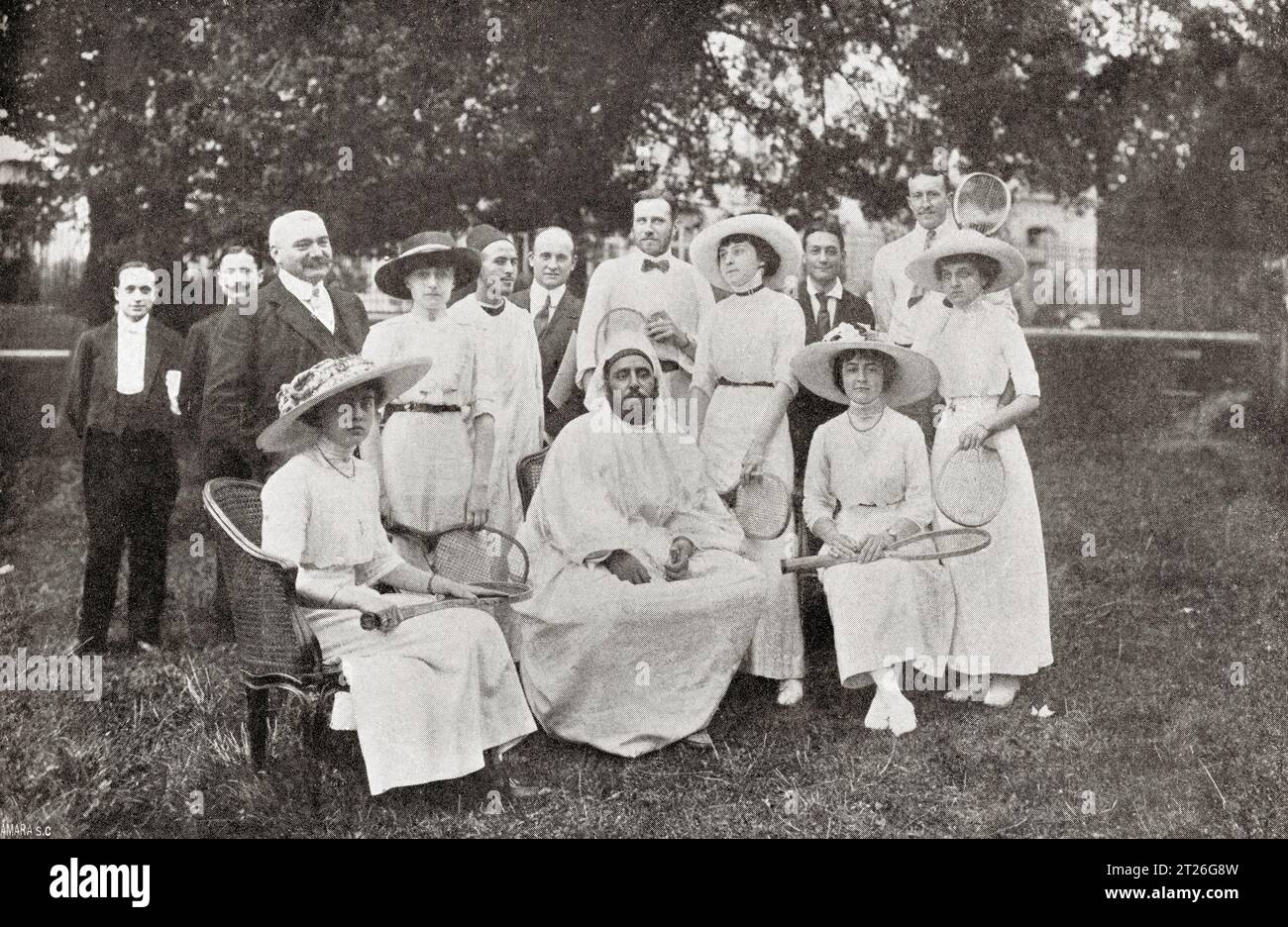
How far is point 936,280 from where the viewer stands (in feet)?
16.1

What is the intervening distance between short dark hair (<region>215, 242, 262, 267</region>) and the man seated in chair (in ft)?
4.80

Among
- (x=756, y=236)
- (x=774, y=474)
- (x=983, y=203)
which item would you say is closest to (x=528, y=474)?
(x=774, y=474)

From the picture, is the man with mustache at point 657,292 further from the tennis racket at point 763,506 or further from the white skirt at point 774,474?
the tennis racket at point 763,506

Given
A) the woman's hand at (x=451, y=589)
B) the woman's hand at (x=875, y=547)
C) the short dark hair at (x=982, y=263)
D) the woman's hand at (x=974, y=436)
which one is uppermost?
the short dark hair at (x=982, y=263)

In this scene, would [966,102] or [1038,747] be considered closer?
[1038,747]

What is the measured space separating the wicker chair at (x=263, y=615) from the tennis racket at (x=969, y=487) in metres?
2.39

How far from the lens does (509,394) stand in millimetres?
4988

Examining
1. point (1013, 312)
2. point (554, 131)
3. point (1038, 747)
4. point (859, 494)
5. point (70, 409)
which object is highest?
point (554, 131)

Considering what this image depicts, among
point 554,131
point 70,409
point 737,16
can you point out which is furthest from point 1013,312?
point 70,409

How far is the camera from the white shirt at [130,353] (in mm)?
4906

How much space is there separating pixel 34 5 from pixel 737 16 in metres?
2.89

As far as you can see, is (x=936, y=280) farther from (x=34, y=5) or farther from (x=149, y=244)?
(x=34, y=5)

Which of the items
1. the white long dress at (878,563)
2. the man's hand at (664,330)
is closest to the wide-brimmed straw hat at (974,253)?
the white long dress at (878,563)

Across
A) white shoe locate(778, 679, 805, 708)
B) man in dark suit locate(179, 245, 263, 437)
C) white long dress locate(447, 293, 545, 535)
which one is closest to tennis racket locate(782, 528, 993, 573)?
white shoe locate(778, 679, 805, 708)
